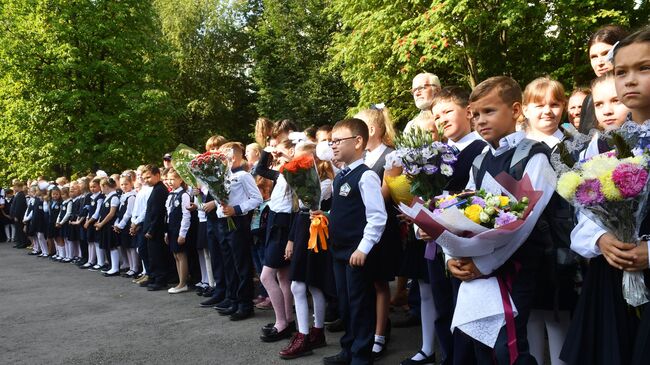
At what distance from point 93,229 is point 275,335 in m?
9.02

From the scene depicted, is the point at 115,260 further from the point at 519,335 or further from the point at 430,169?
the point at 519,335

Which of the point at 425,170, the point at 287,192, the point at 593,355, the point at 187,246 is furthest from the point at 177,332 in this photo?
the point at 593,355

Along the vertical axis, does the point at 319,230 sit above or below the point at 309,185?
below

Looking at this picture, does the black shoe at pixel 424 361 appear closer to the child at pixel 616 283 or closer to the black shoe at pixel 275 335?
the black shoe at pixel 275 335

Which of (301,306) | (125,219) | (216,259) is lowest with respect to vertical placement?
(301,306)

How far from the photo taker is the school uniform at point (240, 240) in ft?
23.5

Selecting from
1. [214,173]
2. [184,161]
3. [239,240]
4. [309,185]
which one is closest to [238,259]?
[239,240]

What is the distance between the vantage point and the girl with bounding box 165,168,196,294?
30.3 ft

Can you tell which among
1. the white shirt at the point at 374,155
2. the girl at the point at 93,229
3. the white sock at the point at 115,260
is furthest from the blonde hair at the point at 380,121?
the girl at the point at 93,229

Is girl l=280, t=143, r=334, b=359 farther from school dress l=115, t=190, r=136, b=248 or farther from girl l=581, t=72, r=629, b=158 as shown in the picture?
school dress l=115, t=190, r=136, b=248

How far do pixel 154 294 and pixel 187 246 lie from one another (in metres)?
1.00

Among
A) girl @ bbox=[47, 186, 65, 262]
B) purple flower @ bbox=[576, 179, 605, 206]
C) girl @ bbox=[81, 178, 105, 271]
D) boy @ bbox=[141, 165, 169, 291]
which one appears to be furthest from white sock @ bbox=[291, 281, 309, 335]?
girl @ bbox=[47, 186, 65, 262]

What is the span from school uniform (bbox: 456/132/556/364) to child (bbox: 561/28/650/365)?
0.32m

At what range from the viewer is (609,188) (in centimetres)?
233
